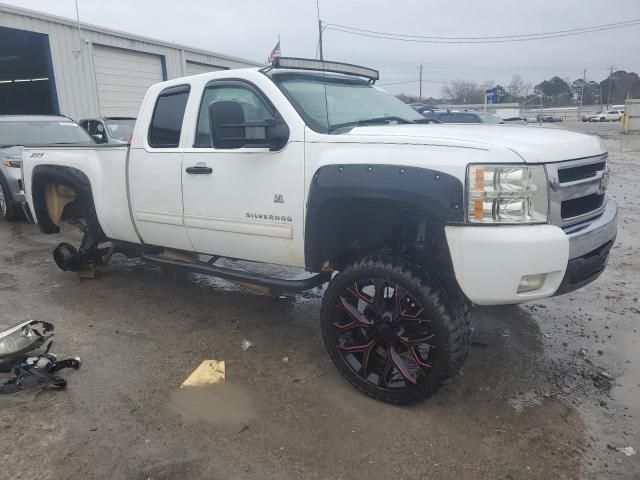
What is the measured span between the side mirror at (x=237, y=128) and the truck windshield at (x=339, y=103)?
0.21 m

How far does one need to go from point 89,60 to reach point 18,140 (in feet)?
25.3

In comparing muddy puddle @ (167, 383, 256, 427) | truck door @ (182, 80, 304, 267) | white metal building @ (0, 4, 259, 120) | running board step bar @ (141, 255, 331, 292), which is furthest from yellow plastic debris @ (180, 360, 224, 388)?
white metal building @ (0, 4, 259, 120)

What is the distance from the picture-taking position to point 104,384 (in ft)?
11.3

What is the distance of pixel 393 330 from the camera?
3.07 m

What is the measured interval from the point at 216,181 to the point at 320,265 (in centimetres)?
106

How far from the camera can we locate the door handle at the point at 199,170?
386 cm

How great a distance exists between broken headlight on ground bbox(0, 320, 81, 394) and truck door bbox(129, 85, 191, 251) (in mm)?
1213

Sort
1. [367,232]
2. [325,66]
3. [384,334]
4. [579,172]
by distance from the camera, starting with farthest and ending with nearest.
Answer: [325,66] < [367,232] < [384,334] < [579,172]

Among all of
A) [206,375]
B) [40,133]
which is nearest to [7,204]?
[40,133]

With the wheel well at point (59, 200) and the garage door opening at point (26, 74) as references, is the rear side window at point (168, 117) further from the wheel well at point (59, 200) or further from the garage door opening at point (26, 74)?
the garage door opening at point (26, 74)

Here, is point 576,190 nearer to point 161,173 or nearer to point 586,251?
point 586,251

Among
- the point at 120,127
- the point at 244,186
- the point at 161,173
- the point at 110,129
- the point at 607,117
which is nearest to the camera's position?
the point at 244,186

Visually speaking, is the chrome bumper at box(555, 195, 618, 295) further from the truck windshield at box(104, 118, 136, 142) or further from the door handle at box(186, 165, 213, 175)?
the truck windshield at box(104, 118, 136, 142)

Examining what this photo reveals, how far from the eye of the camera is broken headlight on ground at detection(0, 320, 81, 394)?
3340mm
